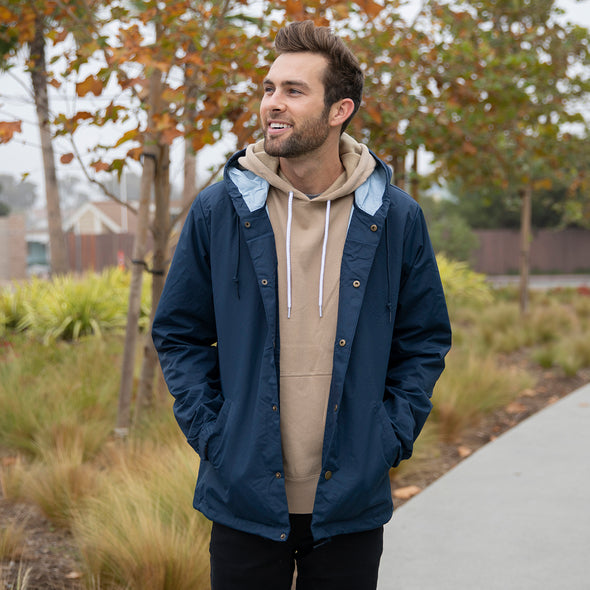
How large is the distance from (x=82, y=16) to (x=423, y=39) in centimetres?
Result: 360

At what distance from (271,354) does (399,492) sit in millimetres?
3062

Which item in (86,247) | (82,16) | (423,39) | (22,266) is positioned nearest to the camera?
(82,16)

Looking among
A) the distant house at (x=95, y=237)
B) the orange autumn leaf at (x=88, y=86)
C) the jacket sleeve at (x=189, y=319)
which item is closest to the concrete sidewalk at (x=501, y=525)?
the jacket sleeve at (x=189, y=319)

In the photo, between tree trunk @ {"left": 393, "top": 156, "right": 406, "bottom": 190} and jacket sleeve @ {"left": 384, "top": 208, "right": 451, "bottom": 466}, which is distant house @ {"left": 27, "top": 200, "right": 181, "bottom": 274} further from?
jacket sleeve @ {"left": 384, "top": 208, "right": 451, "bottom": 466}

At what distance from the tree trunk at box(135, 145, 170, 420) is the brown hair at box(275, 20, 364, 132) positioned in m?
3.24

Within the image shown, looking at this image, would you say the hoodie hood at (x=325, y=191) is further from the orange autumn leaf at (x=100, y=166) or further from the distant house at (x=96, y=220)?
the distant house at (x=96, y=220)

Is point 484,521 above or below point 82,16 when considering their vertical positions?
below

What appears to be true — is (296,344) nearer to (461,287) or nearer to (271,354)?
(271,354)

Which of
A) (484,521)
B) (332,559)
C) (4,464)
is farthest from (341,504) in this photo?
(4,464)

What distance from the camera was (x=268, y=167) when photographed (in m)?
2.16

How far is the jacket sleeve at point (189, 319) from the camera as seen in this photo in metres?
2.11

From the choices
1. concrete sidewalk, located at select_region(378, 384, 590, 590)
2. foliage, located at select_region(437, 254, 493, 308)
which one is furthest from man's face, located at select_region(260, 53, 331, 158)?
foliage, located at select_region(437, 254, 493, 308)

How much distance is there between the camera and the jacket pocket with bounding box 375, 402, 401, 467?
2.04 meters

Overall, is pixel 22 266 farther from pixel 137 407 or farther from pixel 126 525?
pixel 126 525
